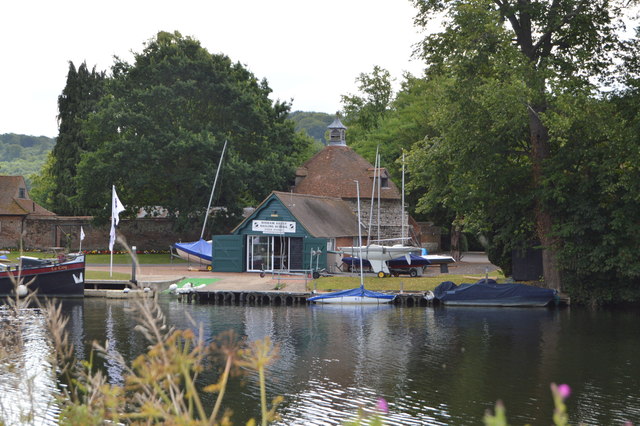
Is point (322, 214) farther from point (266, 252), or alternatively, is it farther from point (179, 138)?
point (179, 138)

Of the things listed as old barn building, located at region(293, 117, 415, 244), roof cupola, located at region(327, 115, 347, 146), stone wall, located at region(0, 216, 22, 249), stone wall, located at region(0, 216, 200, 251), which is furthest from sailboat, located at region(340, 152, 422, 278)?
stone wall, located at region(0, 216, 22, 249)

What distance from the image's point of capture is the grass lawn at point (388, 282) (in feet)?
133

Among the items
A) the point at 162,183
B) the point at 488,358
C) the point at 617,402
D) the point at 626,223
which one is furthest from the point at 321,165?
the point at 617,402

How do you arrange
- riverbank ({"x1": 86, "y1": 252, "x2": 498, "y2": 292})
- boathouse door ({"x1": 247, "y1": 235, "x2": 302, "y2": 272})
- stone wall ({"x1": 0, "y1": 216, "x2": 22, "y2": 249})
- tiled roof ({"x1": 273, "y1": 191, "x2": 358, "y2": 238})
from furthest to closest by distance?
stone wall ({"x1": 0, "y1": 216, "x2": 22, "y2": 249}), boathouse door ({"x1": 247, "y1": 235, "x2": 302, "y2": 272}), tiled roof ({"x1": 273, "y1": 191, "x2": 358, "y2": 238}), riverbank ({"x1": 86, "y1": 252, "x2": 498, "y2": 292})

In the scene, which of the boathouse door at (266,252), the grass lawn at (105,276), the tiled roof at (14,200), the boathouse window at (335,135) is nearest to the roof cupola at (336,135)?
the boathouse window at (335,135)

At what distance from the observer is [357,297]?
37750 mm

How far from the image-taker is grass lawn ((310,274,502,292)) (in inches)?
1599

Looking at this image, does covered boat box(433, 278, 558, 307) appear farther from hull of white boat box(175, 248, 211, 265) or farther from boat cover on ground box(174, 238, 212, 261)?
hull of white boat box(175, 248, 211, 265)

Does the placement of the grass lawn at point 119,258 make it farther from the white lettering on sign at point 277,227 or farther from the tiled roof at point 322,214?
the tiled roof at point 322,214

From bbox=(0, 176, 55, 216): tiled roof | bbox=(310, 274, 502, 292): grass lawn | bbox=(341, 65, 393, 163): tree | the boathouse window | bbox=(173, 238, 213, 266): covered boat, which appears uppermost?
bbox=(341, 65, 393, 163): tree

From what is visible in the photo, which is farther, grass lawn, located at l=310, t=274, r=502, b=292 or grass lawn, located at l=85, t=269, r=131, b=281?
grass lawn, located at l=85, t=269, r=131, b=281

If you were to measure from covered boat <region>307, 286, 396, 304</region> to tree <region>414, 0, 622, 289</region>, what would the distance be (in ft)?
27.1

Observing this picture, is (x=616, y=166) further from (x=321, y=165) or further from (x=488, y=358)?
(x=321, y=165)

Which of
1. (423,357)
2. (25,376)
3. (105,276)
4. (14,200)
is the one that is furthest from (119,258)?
(25,376)
